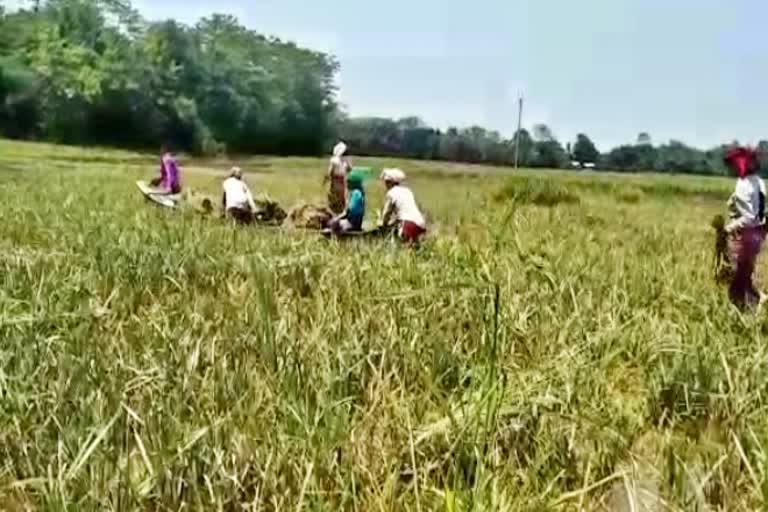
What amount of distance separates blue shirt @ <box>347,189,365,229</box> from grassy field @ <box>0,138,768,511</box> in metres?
2.43

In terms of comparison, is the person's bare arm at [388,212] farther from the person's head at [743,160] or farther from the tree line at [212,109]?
the tree line at [212,109]

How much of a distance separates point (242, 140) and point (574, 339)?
39663 mm

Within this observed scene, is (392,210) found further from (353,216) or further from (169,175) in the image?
(169,175)

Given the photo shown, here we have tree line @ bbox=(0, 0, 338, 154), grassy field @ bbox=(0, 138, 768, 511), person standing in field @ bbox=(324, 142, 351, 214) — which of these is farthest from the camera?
tree line @ bbox=(0, 0, 338, 154)

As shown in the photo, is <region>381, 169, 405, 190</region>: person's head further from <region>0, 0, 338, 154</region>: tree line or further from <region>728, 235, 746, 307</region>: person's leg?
<region>0, 0, 338, 154</region>: tree line

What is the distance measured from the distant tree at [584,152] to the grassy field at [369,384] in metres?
32.6

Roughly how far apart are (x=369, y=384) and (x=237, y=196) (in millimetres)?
Answer: 6128

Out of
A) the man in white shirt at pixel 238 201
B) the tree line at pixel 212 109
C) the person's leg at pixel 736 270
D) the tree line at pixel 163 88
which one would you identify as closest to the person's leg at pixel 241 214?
the man in white shirt at pixel 238 201

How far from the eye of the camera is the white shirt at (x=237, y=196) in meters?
9.05

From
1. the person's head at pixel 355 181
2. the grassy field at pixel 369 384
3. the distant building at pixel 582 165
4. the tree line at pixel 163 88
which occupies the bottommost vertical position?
the grassy field at pixel 369 384

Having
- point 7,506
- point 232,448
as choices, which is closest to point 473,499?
point 232,448

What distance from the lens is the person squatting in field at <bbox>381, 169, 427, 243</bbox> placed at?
7.05 metres

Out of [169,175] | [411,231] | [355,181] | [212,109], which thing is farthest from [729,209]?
[212,109]

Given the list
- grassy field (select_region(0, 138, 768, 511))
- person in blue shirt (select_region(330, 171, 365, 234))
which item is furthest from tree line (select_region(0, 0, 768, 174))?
grassy field (select_region(0, 138, 768, 511))
